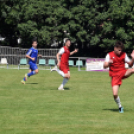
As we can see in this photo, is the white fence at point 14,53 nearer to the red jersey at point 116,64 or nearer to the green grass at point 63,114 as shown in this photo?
the green grass at point 63,114

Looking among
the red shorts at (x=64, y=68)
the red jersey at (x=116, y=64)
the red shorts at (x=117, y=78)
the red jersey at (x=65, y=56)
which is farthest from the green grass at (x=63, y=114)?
the red jersey at (x=65, y=56)

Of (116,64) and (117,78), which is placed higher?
(116,64)

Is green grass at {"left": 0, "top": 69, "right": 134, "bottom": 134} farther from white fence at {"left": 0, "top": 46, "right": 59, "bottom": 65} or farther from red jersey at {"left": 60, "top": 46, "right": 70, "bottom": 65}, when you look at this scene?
white fence at {"left": 0, "top": 46, "right": 59, "bottom": 65}

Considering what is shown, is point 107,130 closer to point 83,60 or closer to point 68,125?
point 68,125

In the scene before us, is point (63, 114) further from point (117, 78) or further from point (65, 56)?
Result: point (65, 56)

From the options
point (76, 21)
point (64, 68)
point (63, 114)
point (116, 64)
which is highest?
point (76, 21)

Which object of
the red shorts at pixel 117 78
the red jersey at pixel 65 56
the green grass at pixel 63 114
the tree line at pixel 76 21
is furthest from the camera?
the tree line at pixel 76 21

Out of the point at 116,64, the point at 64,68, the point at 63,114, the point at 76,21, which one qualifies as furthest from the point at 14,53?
the point at 63,114

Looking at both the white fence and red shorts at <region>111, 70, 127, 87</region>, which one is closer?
red shorts at <region>111, 70, 127, 87</region>

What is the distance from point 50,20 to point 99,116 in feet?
102

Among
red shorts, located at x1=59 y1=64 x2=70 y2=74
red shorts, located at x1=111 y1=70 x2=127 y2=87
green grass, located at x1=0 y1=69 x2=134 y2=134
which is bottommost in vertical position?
green grass, located at x1=0 y1=69 x2=134 y2=134

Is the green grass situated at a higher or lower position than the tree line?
lower

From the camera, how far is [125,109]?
11.1m

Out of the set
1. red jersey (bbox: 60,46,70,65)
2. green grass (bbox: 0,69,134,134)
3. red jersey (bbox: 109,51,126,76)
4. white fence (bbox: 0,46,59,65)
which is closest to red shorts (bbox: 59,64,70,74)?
red jersey (bbox: 60,46,70,65)
